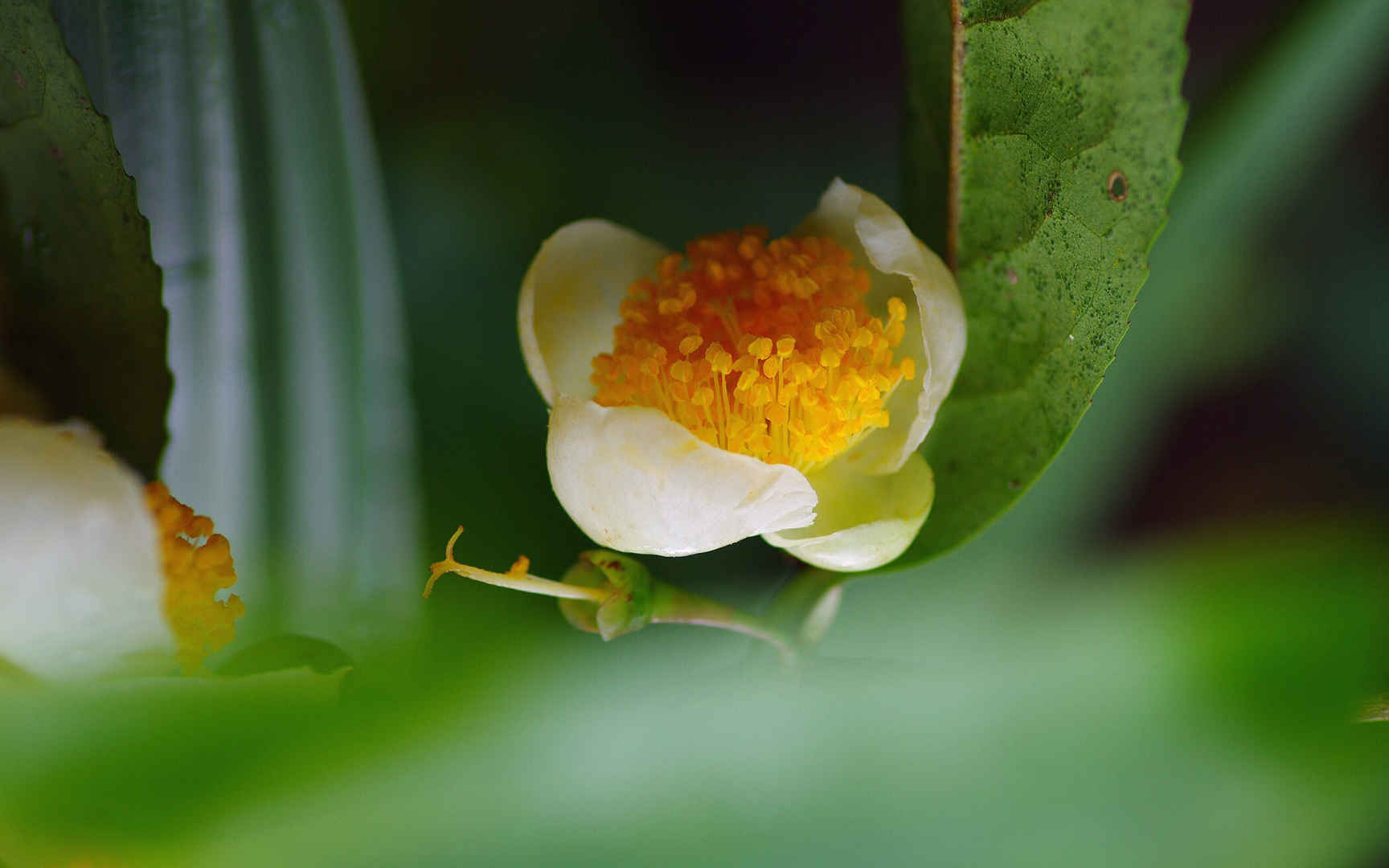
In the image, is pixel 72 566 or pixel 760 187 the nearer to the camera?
pixel 72 566

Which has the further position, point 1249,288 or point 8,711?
point 1249,288

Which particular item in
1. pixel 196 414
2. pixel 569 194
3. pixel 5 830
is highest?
pixel 569 194

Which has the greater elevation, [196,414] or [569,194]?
[569,194]

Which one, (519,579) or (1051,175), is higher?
(1051,175)

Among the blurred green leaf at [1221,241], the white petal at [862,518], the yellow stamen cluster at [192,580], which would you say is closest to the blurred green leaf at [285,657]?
the yellow stamen cluster at [192,580]

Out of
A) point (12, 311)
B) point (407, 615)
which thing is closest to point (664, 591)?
point (407, 615)

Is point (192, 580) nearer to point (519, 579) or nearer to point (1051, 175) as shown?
point (519, 579)

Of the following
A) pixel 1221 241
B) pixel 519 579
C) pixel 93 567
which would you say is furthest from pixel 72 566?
pixel 1221 241

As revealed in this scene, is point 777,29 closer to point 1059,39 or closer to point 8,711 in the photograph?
point 1059,39
